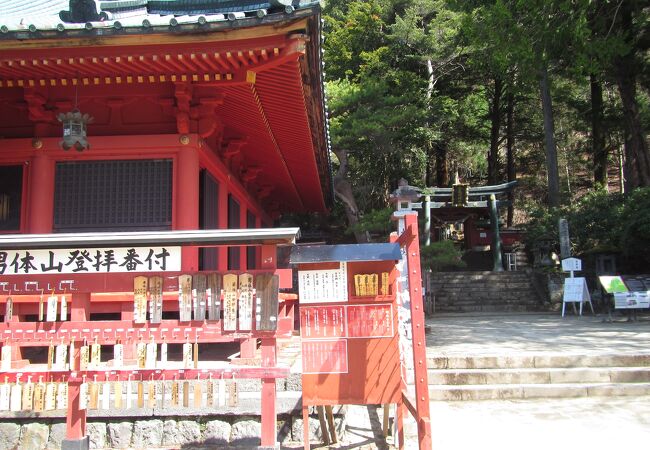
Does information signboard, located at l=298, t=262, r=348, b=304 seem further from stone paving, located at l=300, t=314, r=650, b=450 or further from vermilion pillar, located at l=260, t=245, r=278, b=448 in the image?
stone paving, located at l=300, t=314, r=650, b=450

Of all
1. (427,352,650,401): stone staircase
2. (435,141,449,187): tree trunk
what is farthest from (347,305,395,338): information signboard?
(435,141,449,187): tree trunk

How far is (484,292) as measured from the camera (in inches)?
717

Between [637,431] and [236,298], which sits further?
[637,431]

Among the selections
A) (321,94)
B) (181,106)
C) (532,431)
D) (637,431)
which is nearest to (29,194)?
(181,106)

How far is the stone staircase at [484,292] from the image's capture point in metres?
17.0

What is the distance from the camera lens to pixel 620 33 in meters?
14.5

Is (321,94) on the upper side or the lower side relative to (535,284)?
upper

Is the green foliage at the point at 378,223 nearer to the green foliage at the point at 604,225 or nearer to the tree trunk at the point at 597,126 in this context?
the green foliage at the point at 604,225

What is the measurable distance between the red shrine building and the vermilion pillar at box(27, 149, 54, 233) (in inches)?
0.6

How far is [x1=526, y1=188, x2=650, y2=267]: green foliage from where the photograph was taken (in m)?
14.8

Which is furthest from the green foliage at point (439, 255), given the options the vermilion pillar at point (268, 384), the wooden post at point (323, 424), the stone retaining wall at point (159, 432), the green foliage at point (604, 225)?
the vermilion pillar at point (268, 384)

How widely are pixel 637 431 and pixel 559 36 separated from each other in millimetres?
12929

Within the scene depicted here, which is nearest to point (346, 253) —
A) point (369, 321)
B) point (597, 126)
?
point (369, 321)

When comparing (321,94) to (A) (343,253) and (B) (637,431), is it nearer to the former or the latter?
(A) (343,253)
